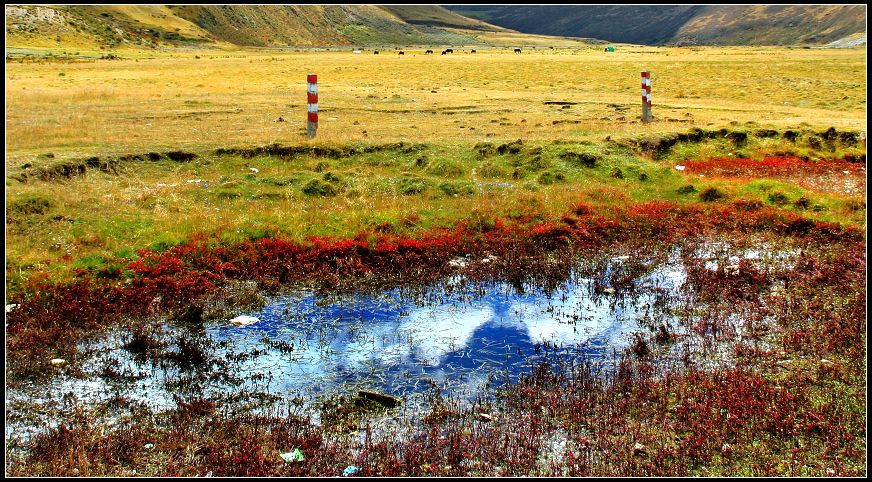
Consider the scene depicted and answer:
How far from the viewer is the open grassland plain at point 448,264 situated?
625 centimetres

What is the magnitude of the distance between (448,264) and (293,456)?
20.6ft

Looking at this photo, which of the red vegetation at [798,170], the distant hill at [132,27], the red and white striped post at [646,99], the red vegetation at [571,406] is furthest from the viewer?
the distant hill at [132,27]

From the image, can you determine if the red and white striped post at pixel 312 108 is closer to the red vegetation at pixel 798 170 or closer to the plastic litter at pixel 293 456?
the red vegetation at pixel 798 170

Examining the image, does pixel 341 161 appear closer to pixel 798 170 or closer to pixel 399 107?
pixel 399 107

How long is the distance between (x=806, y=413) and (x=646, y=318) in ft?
9.97

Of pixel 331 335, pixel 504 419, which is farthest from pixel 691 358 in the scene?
pixel 331 335

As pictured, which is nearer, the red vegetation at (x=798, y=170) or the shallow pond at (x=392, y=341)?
the shallow pond at (x=392, y=341)

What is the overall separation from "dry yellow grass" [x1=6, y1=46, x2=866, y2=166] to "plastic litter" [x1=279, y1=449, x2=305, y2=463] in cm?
1288

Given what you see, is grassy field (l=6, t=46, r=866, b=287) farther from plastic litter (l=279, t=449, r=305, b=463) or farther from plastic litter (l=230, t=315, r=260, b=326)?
plastic litter (l=279, t=449, r=305, b=463)

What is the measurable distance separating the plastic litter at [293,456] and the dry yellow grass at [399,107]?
1288cm

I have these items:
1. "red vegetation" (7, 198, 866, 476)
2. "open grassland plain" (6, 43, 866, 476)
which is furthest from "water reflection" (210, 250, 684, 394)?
"red vegetation" (7, 198, 866, 476)

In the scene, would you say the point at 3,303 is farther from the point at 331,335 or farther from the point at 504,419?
the point at 504,419

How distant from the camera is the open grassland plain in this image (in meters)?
6.25

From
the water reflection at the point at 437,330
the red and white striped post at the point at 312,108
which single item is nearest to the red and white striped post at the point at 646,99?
the red and white striped post at the point at 312,108
